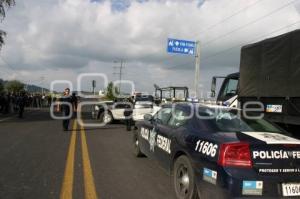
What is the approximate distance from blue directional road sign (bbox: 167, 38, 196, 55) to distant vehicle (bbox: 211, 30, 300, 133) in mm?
16779

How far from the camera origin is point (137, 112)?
19391mm

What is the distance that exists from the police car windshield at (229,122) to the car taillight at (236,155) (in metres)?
0.74

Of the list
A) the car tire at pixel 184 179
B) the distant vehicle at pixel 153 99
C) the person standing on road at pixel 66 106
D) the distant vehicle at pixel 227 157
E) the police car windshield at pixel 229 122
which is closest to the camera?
the distant vehicle at pixel 227 157

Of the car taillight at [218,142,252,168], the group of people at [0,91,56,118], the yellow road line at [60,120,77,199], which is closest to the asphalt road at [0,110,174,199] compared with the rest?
the yellow road line at [60,120,77,199]

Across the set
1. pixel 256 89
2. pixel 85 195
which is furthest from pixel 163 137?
pixel 256 89

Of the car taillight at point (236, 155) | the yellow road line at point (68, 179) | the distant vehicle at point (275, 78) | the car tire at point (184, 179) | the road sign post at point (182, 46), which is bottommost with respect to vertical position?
the yellow road line at point (68, 179)

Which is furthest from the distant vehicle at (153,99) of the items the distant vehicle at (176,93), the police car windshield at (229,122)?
the police car windshield at (229,122)

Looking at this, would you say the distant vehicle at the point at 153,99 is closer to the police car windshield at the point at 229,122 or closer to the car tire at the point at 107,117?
the car tire at the point at 107,117

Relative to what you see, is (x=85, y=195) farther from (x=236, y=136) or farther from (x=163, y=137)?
(x=236, y=136)

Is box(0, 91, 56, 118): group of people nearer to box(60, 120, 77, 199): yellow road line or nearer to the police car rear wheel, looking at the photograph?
the police car rear wheel

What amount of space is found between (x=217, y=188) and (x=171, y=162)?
1536mm

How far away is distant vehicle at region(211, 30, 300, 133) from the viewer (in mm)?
7496

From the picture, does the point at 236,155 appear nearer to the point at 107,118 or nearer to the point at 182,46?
the point at 107,118

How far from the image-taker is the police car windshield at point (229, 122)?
533cm
